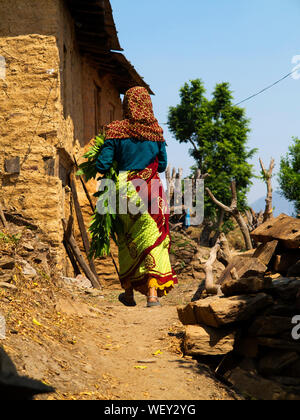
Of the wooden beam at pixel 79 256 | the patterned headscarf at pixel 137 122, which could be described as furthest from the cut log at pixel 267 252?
the wooden beam at pixel 79 256

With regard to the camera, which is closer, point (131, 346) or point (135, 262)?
point (131, 346)

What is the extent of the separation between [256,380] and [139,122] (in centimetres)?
318

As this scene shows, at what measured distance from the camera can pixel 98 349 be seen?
196 inches

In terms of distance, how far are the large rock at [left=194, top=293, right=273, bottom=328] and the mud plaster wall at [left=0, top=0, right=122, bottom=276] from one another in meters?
3.92

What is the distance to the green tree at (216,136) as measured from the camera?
2972 cm


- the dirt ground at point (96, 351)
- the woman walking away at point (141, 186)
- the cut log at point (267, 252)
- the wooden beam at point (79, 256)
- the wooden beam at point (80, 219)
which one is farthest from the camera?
the wooden beam at point (80, 219)

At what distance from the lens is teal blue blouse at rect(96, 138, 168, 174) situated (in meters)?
6.12

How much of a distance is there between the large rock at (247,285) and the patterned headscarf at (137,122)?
1.98 meters

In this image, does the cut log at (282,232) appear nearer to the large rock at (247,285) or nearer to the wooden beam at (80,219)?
the large rock at (247,285)

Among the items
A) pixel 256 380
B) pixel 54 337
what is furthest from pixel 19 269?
pixel 256 380

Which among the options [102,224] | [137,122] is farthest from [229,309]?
[137,122]

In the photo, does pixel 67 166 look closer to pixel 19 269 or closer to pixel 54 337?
pixel 19 269

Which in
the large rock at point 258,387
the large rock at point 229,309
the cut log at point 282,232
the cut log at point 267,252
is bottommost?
the large rock at point 258,387

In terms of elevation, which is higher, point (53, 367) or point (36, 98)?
point (36, 98)
